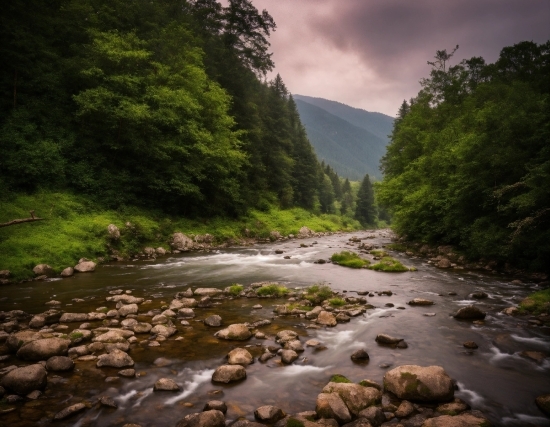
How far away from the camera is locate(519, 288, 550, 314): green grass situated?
10405 millimetres

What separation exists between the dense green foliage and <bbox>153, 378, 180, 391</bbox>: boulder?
44.8ft

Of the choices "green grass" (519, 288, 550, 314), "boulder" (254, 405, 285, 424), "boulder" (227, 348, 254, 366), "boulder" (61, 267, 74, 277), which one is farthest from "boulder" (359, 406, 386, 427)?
"boulder" (61, 267, 74, 277)

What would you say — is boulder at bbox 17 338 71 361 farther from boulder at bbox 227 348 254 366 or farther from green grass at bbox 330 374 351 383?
green grass at bbox 330 374 351 383

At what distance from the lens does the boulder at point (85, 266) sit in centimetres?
1573

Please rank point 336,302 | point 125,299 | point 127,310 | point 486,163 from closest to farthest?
point 127,310 < point 125,299 < point 336,302 < point 486,163

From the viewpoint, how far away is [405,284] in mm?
15273

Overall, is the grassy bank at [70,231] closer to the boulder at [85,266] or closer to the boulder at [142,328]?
the boulder at [85,266]

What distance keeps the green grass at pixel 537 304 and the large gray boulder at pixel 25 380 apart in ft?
45.8

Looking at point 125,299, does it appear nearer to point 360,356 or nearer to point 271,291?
point 271,291

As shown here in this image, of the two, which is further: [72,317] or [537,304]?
[537,304]

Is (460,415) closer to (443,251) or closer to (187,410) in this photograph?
(187,410)

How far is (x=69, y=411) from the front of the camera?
504cm

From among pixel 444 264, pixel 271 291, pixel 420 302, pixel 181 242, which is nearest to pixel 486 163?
pixel 444 264

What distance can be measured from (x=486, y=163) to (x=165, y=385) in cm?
2068
